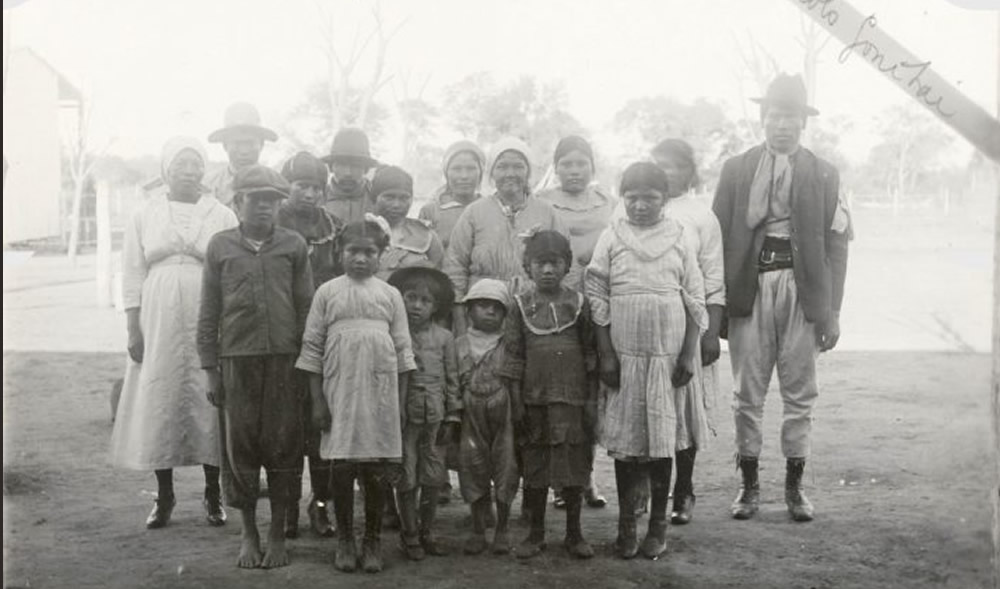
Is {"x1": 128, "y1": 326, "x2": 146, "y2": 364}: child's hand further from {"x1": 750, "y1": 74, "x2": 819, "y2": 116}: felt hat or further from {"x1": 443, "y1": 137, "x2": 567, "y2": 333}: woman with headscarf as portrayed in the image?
{"x1": 750, "y1": 74, "x2": 819, "y2": 116}: felt hat

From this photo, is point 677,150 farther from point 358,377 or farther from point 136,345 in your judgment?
point 136,345

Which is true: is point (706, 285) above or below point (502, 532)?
above

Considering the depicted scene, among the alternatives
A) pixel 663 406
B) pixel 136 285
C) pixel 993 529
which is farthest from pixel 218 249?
pixel 993 529

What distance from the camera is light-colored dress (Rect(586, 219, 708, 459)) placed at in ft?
12.4

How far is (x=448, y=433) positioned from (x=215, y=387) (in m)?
0.94

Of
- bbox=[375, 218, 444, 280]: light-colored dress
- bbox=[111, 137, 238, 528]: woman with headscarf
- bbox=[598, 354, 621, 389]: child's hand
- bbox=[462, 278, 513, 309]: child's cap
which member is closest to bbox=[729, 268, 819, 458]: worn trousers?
bbox=[598, 354, 621, 389]: child's hand

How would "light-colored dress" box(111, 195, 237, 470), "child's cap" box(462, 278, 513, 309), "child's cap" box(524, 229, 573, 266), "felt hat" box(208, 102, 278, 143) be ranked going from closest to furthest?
"child's cap" box(524, 229, 573, 266), "child's cap" box(462, 278, 513, 309), "light-colored dress" box(111, 195, 237, 470), "felt hat" box(208, 102, 278, 143)

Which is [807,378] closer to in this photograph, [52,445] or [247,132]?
[247,132]

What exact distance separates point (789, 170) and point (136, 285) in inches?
115

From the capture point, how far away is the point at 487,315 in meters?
3.94

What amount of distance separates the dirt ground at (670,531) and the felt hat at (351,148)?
62.6 inches

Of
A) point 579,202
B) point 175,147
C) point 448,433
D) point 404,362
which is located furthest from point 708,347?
point 175,147

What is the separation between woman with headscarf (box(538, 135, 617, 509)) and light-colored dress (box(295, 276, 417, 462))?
1.06 metres

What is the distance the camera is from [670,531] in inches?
165
